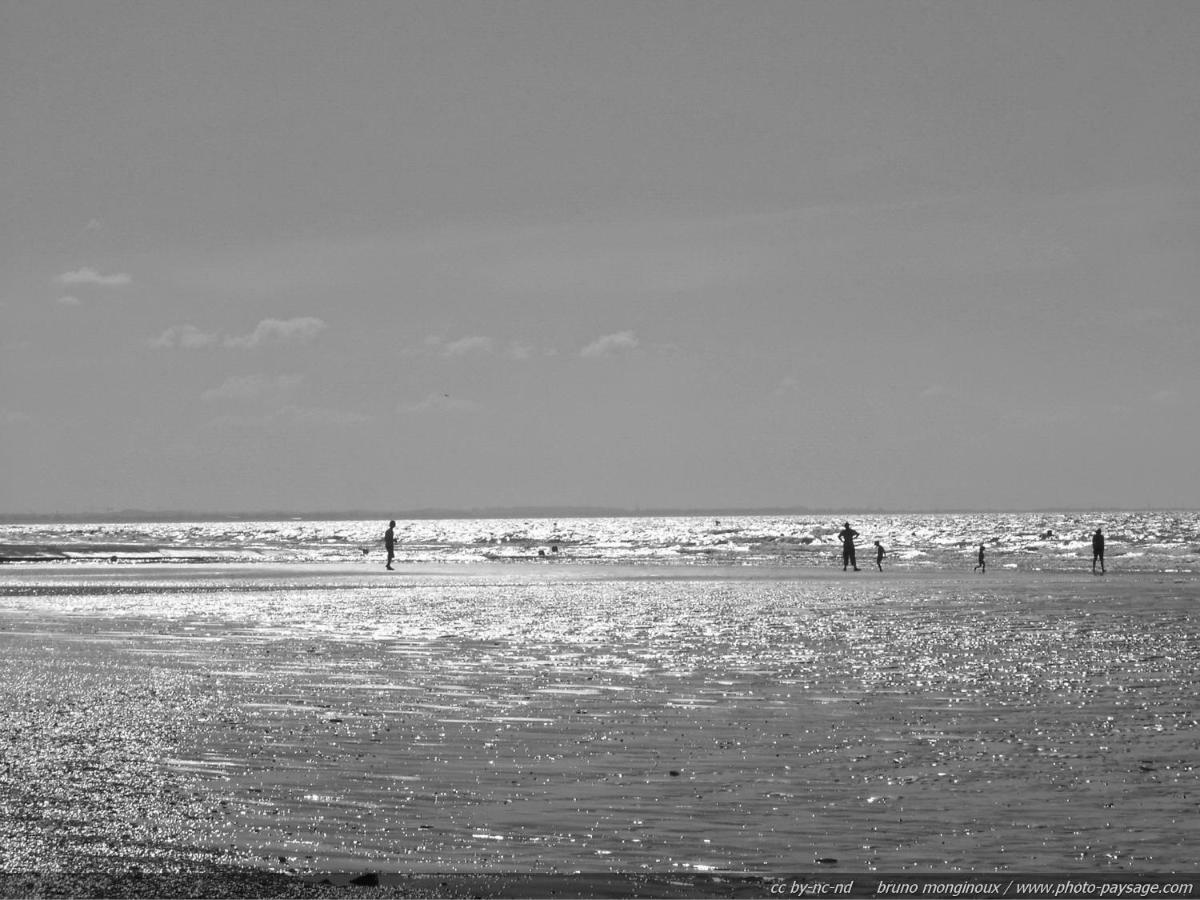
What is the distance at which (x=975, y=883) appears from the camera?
8.57 meters

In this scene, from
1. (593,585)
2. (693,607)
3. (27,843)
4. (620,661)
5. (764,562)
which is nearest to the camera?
(27,843)

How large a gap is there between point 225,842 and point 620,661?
38.2ft

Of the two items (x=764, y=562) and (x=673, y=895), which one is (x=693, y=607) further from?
(x=764, y=562)

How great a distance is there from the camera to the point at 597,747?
13188 mm

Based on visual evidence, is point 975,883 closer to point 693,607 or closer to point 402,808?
point 402,808

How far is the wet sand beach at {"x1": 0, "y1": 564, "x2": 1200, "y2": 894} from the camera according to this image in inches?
369

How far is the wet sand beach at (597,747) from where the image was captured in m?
9.37

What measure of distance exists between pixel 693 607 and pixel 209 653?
14.3 meters

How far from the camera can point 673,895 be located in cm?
832

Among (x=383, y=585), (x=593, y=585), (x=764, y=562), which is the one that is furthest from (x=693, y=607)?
(x=764, y=562)

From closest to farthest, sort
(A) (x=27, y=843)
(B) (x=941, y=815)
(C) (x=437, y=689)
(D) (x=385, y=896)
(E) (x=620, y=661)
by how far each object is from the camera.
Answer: (D) (x=385, y=896)
(A) (x=27, y=843)
(B) (x=941, y=815)
(C) (x=437, y=689)
(E) (x=620, y=661)

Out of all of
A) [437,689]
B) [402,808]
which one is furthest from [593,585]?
[402,808]

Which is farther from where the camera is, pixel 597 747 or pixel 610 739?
pixel 610 739

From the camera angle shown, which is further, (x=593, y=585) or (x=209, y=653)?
(x=593, y=585)
